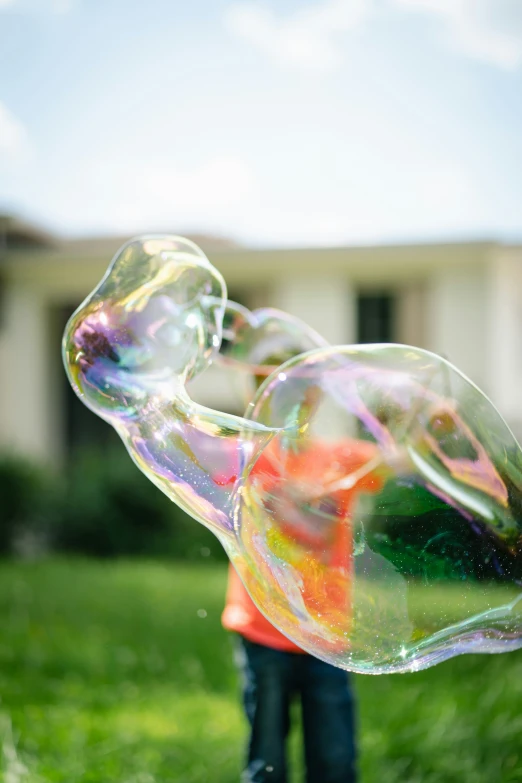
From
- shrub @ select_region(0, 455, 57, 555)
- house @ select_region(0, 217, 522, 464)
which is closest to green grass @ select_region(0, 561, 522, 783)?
shrub @ select_region(0, 455, 57, 555)

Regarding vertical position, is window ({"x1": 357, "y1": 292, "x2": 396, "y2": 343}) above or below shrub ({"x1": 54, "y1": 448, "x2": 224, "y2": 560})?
above

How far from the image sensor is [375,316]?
10.9 metres

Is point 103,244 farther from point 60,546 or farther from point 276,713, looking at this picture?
point 276,713

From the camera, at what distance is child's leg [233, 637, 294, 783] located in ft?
6.50

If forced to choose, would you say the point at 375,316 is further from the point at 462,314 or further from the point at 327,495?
the point at 327,495

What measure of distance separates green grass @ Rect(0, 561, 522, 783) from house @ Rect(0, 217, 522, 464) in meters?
5.48

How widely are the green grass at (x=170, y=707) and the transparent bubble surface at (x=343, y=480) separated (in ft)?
3.49

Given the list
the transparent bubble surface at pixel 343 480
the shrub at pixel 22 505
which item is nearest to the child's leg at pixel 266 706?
the transparent bubble surface at pixel 343 480

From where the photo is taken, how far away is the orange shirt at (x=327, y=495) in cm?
161

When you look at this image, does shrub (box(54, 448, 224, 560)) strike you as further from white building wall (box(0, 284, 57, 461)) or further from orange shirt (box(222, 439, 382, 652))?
orange shirt (box(222, 439, 382, 652))

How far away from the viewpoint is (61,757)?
263 cm

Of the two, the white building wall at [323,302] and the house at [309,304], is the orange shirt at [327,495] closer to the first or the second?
the house at [309,304]

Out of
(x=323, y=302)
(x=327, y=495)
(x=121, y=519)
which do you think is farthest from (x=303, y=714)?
(x=323, y=302)

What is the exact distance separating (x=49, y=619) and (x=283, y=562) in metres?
3.61
